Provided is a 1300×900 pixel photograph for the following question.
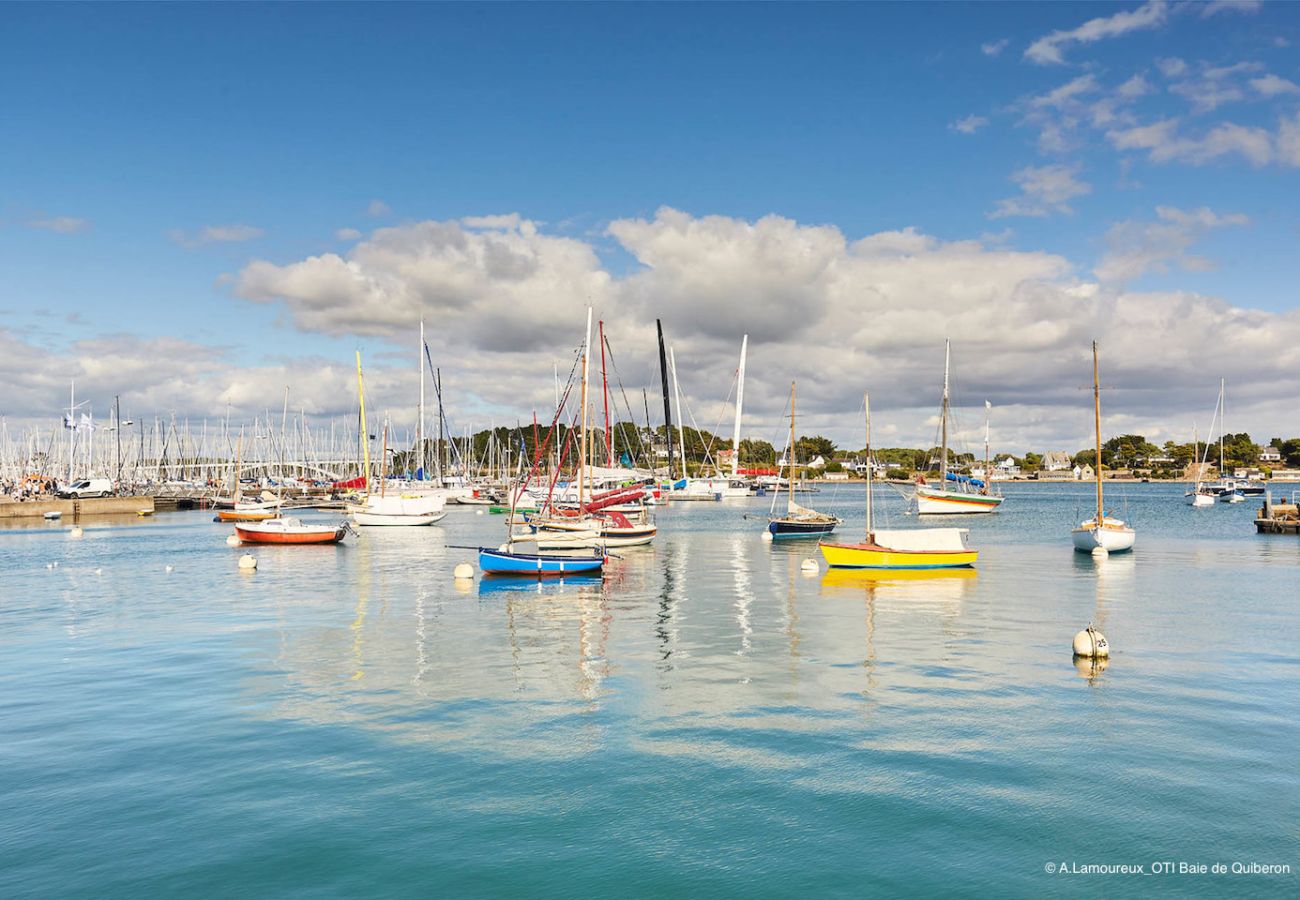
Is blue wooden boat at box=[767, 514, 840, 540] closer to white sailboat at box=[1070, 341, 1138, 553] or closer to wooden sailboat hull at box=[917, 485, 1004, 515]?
white sailboat at box=[1070, 341, 1138, 553]

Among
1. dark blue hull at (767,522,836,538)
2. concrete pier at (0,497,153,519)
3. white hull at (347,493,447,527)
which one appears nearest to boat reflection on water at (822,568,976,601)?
dark blue hull at (767,522,836,538)

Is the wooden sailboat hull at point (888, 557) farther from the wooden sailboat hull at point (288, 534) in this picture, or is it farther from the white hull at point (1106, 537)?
the wooden sailboat hull at point (288, 534)

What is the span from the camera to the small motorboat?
73125 millimetres

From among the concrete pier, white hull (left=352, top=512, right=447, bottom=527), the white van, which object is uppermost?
the white van

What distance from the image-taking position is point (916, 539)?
53719 mm

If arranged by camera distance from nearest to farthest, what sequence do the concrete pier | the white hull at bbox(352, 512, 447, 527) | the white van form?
the white hull at bbox(352, 512, 447, 527), the concrete pier, the white van

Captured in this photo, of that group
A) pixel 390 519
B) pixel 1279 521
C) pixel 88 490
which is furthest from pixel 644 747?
pixel 88 490

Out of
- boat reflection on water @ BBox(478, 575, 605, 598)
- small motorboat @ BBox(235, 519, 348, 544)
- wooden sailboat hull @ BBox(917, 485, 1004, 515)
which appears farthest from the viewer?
wooden sailboat hull @ BBox(917, 485, 1004, 515)

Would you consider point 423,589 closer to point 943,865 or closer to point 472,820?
point 472,820

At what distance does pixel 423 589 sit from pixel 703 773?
32756 mm

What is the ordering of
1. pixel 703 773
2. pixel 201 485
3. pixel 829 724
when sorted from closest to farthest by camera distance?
pixel 703 773, pixel 829 724, pixel 201 485

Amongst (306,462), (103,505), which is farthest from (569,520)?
(306,462)

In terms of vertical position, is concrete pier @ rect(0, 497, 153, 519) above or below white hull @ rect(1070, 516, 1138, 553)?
above

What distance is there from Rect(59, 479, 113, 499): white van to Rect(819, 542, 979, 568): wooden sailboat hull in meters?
126
